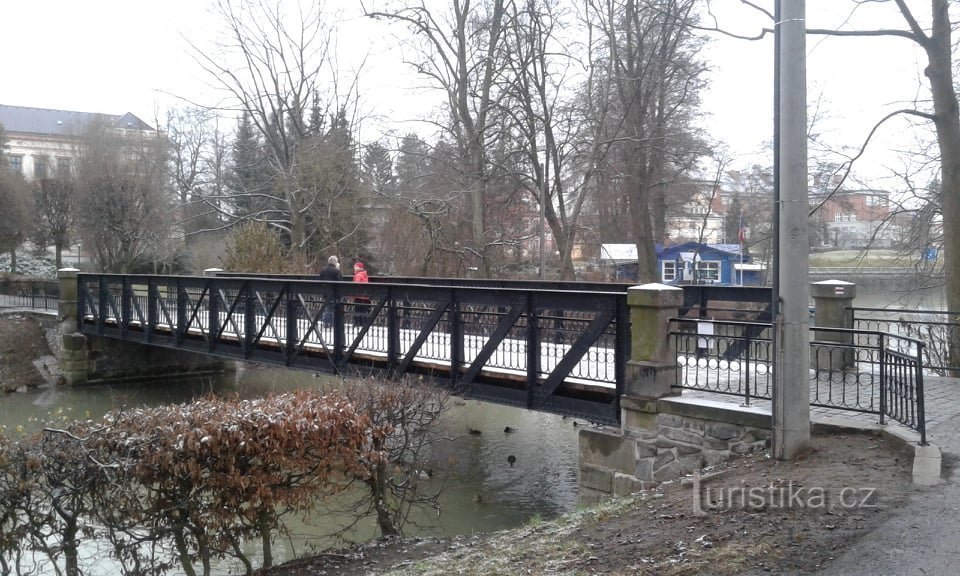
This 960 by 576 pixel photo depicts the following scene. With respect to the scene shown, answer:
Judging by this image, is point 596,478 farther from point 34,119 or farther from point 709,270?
point 34,119

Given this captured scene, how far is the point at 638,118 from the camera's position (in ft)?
95.7

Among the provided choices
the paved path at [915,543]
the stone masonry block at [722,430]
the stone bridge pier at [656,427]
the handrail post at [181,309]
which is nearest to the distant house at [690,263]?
the handrail post at [181,309]

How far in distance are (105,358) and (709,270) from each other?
29927mm

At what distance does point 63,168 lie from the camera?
50250 mm

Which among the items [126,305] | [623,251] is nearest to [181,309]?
[126,305]

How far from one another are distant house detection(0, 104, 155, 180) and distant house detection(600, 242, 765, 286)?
32.4m

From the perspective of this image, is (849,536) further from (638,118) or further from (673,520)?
(638,118)

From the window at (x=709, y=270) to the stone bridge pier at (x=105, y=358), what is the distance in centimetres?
2653

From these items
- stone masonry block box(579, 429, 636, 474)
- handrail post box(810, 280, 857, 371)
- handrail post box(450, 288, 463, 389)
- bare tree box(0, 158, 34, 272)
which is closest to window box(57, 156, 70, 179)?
bare tree box(0, 158, 34, 272)

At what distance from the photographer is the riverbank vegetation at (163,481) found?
729 cm

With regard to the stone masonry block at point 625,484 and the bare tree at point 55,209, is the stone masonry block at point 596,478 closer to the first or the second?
the stone masonry block at point 625,484

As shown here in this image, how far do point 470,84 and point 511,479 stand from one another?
2015 cm

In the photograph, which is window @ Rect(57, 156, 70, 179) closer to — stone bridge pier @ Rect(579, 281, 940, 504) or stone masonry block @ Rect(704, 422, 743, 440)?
stone bridge pier @ Rect(579, 281, 940, 504)

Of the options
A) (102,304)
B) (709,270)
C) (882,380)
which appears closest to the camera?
(882,380)
